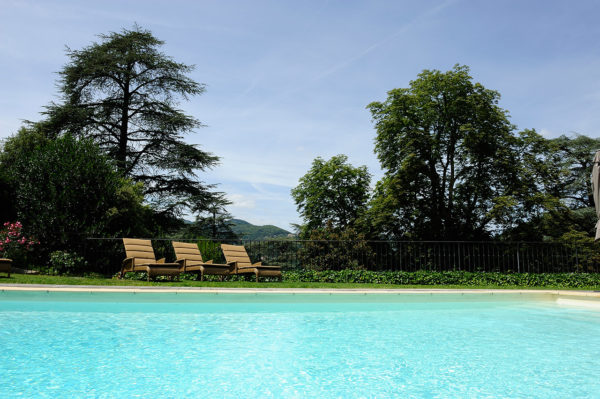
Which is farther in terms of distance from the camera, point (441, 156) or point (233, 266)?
point (441, 156)

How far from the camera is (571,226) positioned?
1888 cm

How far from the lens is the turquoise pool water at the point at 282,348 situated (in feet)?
12.4

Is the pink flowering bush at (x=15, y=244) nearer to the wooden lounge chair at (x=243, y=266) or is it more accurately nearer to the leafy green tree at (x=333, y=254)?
the wooden lounge chair at (x=243, y=266)

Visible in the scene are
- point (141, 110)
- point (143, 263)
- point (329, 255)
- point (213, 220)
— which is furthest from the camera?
point (213, 220)

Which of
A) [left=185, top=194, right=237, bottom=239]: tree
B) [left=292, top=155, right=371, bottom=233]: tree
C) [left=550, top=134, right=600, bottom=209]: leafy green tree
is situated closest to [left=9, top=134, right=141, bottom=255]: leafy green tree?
[left=185, top=194, right=237, bottom=239]: tree

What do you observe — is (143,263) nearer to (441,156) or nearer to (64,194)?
(64,194)

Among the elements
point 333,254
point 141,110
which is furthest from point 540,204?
point 141,110

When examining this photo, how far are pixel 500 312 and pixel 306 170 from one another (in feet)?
82.2

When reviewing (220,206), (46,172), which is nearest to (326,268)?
(46,172)

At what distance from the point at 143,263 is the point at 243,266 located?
2593mm

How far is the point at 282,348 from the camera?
5.21m

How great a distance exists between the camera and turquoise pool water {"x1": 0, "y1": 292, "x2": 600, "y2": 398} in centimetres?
377

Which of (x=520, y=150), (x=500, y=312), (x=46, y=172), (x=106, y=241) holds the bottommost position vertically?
(x=500, y=312)

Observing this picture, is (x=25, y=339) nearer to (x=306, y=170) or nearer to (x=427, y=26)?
(x=427, y=26)
